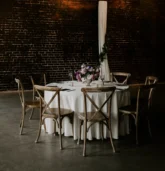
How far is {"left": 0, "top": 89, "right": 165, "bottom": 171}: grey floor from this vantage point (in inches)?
141

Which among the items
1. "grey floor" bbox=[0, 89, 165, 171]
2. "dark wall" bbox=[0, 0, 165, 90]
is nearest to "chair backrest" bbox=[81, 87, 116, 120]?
"grey floor" bbox=[0, 89, 165, 171]

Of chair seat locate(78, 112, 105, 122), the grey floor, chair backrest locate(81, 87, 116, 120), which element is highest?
chair backrest locate(81, 87, 116, 120)

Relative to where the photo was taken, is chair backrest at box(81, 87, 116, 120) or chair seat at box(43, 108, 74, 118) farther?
chair seat at box(43, 108, 74, 118)

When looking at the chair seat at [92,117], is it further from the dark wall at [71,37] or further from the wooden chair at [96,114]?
the dark wall at [71,37]

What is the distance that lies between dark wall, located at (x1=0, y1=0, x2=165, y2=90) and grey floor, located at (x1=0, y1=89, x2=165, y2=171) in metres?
4.40

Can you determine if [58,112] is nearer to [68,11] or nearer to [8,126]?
[8,126]

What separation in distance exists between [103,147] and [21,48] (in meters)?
5.77

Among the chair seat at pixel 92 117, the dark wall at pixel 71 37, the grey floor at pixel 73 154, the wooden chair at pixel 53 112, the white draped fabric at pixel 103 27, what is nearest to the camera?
the grey floor at pixel 73 154

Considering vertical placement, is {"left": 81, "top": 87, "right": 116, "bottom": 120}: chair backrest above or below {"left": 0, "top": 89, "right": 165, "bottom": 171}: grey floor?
above

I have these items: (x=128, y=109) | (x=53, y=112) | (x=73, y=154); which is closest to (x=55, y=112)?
(x=53, y=112)

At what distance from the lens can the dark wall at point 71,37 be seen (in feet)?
30.1

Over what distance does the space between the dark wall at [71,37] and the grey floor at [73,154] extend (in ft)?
14.4

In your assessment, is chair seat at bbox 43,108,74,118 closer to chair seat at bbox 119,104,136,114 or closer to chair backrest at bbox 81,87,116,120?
chair backrest at bbox 81,87,116,120

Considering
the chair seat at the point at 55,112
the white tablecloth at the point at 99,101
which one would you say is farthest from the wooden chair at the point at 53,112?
the white tablecloth at the point at 99,101
